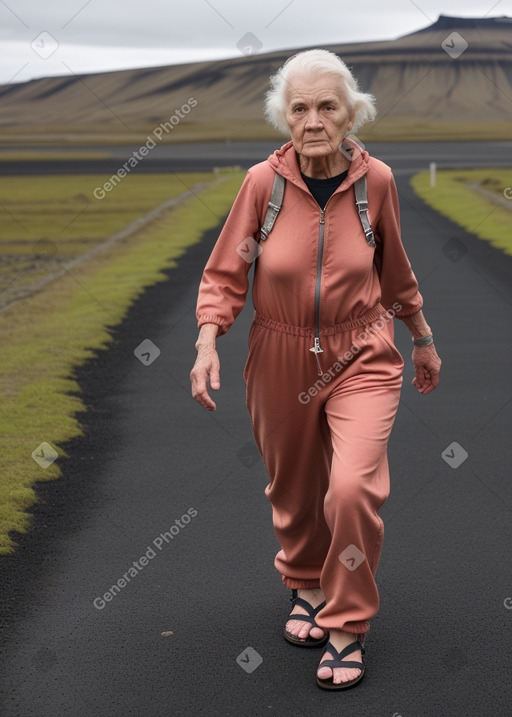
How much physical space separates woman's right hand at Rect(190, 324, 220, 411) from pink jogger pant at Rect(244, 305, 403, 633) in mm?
196

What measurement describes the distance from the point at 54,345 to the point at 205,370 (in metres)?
7.02

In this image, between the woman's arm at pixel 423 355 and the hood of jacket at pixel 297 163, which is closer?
the hood of jacket at pixel 297 163

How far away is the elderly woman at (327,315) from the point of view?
3.76 metres

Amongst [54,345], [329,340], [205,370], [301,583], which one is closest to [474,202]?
[54,345]

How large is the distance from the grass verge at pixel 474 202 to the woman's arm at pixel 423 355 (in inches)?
522

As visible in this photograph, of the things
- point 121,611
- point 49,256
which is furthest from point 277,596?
point 49,256

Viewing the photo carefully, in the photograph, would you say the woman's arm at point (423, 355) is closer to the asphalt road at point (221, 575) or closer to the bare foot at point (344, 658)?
the asphalt road at point (221, 575)

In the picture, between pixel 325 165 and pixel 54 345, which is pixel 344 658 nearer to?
pixel 325 165

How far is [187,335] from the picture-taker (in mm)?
11062

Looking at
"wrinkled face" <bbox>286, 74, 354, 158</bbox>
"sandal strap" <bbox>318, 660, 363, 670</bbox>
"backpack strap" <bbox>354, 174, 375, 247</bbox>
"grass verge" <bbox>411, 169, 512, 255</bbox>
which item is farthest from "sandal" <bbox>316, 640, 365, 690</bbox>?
"grass verge" <bbox>411, 169, 512, 255</bbox>

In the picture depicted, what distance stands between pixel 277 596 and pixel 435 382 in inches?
42.6

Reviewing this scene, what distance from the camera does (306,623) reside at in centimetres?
419

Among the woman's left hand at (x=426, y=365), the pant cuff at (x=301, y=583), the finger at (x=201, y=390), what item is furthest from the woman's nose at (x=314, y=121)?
the pant cuff at (x=301, y=583)

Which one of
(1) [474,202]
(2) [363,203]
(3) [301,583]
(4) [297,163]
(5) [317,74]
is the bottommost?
(1) [474,202]
